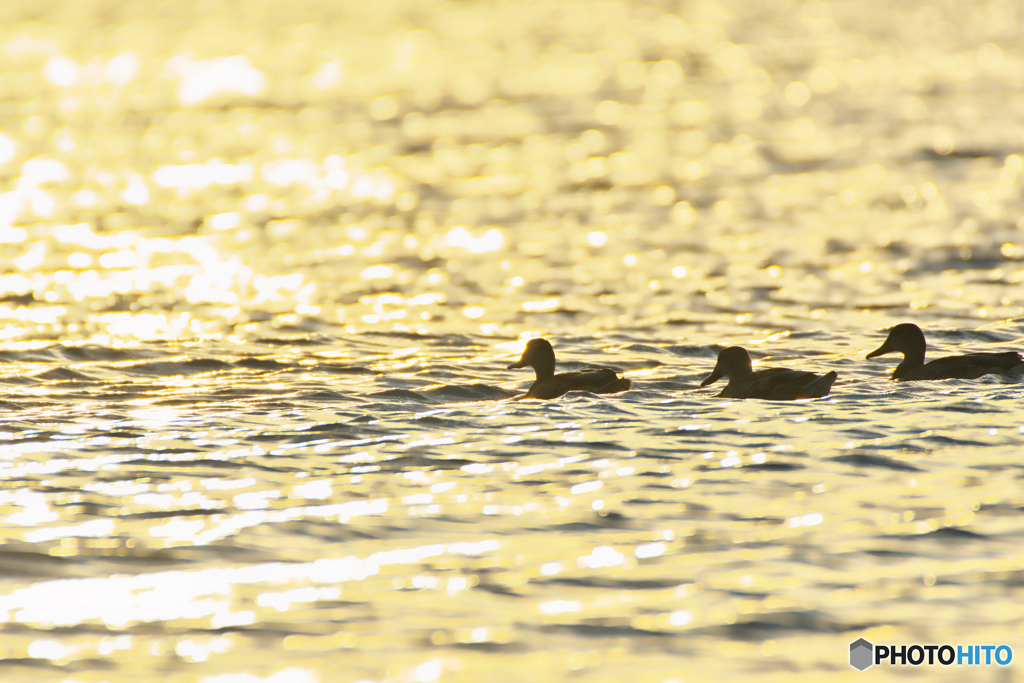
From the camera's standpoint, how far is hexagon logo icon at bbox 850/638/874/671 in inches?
268

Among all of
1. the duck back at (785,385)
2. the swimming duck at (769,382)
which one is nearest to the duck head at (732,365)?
the swimming duck at (769,382)

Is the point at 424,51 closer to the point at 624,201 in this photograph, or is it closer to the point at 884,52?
the point at 884,52

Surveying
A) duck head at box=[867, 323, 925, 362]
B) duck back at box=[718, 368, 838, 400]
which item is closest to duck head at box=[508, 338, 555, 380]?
duck back at box=[718, 368, 838, 400]

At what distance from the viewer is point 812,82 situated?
60438 millimetres

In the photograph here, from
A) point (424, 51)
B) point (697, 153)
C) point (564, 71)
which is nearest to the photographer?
point (697, 153)

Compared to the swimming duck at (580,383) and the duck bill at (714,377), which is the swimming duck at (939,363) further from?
the swimming duck at (580,383)

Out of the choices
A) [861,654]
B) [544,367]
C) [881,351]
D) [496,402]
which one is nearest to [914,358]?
[881,351]

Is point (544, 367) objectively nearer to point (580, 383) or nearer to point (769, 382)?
point (580, 383)

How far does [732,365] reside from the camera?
571 inches

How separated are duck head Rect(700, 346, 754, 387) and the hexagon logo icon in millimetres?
7446

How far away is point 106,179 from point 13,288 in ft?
45.3

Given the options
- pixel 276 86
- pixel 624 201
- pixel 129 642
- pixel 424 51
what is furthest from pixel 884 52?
pixel 129 642

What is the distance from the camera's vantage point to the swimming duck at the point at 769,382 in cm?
1354

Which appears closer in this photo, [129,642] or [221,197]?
[129,642]
